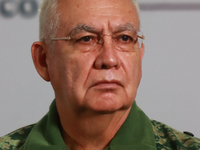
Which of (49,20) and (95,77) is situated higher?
(49,20)

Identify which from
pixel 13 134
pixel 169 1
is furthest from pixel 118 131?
pixel 169 1

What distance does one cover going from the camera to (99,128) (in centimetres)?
191

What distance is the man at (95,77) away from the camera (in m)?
1.83

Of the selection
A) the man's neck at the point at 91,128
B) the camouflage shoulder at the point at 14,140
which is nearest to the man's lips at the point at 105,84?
the man's neck at the point at 91,128

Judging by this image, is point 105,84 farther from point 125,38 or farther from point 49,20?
point 49,20

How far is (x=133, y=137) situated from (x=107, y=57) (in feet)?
1.15

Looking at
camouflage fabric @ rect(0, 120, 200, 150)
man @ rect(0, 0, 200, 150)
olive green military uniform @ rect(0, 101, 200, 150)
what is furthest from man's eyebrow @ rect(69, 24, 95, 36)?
camouflage fabric @ rect(0, 120, 200, 150)

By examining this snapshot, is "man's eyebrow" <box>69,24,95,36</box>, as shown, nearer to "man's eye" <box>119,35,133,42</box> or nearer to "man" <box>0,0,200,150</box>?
"man" <box>0,0,200,150</box>

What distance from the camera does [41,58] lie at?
2.08 meters

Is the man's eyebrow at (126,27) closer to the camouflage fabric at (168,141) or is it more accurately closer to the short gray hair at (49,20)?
the short gray hair at (49,20)

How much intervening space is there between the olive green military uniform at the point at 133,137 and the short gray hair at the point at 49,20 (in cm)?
30

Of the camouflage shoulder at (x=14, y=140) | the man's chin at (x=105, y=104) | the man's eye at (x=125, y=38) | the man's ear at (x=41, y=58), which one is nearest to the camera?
the man's chin at (x=105, y=104)

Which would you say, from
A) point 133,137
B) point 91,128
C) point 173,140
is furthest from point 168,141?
point 91,128

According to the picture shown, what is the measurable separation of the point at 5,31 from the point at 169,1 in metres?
0.96
